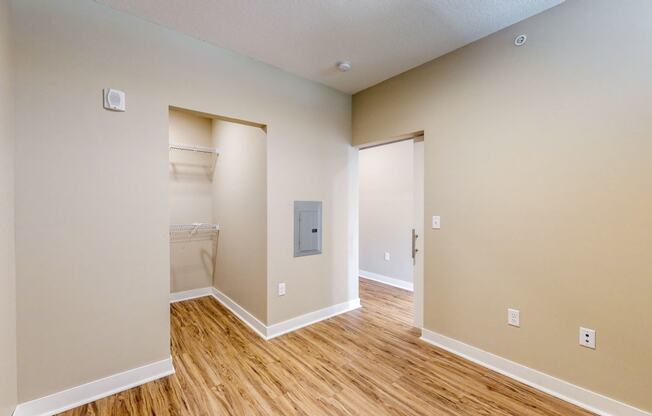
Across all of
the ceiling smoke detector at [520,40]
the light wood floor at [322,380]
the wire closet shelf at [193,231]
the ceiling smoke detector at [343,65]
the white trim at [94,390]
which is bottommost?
the light wood floor at [322,380]

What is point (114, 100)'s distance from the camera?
1.94 m

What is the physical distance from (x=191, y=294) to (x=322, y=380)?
2.53 metres

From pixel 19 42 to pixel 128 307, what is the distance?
179 centimetres

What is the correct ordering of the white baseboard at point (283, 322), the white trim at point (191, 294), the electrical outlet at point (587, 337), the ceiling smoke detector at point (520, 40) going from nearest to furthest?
the electrical outlet at point (587, 337) < the ceiling smoke detector at point (520, 40) < the white baseboard at point (283, 322) < the white trim at point (191, 294)

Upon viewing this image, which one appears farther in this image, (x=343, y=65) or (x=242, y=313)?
(x=242, y=313)

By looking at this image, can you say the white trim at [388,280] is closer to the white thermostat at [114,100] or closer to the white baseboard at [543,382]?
the white baseboard at [543,382]

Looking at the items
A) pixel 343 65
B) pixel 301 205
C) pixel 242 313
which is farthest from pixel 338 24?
pixel 242 313

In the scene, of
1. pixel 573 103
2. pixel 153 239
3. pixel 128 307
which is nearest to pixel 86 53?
pixel 153 239

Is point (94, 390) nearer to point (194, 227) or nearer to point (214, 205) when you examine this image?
point (194, 227)

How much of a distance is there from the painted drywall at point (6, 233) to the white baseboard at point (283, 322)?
1674 millimetres

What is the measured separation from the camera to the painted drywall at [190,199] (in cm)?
370

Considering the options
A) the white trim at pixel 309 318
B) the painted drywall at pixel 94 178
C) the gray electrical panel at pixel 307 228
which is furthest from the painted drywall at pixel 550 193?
the painted drywall at pixel 94 178

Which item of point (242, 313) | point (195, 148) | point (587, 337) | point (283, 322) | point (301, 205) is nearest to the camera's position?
point (587, 337)

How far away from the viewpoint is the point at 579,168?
1.85 metres
